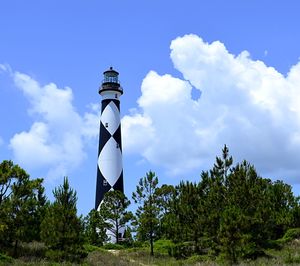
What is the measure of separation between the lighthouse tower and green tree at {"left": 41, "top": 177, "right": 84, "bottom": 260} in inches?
728

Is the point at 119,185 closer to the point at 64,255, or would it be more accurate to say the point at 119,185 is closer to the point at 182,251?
the point at 182,251

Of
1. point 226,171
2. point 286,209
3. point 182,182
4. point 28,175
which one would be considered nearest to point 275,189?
point 286,209

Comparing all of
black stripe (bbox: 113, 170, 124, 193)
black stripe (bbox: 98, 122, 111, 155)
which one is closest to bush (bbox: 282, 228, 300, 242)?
black stripe (bbox: 113, 170, 124, 193)

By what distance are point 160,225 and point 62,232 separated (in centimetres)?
1288

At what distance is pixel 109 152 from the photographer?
4984cm

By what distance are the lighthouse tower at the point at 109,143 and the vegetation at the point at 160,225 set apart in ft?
8.60

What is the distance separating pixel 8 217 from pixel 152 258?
1208 cm

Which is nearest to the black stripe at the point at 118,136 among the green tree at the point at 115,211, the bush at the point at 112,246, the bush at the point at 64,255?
the green tree at the point at 115,211

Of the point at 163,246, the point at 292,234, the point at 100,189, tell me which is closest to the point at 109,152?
the point at 100,189

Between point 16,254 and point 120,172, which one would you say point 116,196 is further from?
point 16,254

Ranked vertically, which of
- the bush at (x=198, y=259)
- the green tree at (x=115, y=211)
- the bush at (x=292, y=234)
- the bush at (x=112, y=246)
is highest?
the green tree at (x=115, y=211)

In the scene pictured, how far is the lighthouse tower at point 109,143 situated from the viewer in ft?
162

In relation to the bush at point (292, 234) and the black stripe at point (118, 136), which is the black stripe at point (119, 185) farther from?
the bush at point (292, 234)

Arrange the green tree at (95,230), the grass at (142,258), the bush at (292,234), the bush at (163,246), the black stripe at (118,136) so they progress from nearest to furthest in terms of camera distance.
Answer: the grass at (142,258) → the bush at (163,246) → the bush at (292,234) → the green tree at (95,230) → the black stripe at (118,136)
